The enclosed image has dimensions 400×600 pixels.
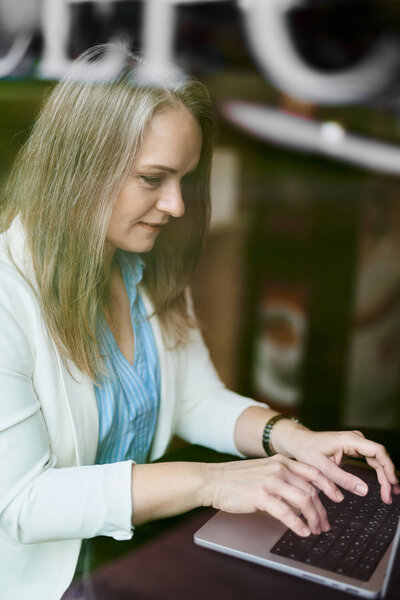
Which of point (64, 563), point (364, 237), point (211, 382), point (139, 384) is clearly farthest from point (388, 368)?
point (64, 563)

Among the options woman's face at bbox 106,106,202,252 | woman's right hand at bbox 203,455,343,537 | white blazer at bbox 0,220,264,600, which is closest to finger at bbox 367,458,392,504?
woman's right hand at bbox 203,455,343,537

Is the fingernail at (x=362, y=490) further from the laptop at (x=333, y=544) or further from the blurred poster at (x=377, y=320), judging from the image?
the blurred poster at (x=377, y=320)

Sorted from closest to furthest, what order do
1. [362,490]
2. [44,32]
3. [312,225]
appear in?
[362,490] → [44,32] → [312,225]

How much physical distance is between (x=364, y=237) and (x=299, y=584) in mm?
2091

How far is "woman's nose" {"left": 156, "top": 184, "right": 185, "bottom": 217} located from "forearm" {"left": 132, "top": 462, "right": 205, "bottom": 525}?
1.38 ft

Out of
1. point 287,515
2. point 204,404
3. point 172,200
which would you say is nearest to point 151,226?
point 172,200

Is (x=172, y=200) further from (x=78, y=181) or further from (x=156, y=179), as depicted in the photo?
(x=78, y=181)

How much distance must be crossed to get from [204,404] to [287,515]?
0.51 m

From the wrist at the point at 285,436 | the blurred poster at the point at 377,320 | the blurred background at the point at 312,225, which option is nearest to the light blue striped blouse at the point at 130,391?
the wrist at the point at 285,436

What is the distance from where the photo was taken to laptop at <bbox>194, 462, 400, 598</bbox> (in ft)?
2.69

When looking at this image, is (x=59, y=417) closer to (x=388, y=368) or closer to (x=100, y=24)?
(x=100, y=24)

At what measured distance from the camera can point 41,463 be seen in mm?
886

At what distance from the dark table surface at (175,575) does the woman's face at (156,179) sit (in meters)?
0.47

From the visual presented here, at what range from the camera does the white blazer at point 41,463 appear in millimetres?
862
